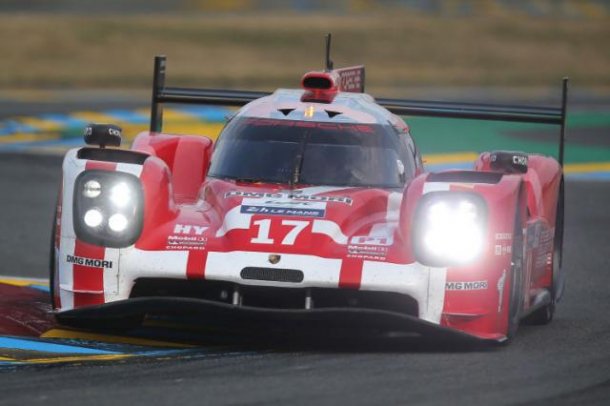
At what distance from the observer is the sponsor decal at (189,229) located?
799 cm

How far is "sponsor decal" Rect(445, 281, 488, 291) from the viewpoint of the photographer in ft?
25.5

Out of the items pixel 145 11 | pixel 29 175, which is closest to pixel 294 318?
pixel 29 175

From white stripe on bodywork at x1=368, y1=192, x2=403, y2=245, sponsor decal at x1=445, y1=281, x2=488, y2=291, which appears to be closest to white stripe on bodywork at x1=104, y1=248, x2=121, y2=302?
white stripe on bodywork at x1=368, y1=192, x2=403, y2=245

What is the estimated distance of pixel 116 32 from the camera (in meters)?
33.9

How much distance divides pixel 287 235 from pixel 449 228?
77cm

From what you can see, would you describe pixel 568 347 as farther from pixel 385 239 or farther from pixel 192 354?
pixel 192 354

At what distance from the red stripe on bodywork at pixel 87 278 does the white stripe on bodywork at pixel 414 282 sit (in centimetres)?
129

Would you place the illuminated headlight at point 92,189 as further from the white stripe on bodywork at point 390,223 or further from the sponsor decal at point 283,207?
the white stripe on bodywork at point 390,223

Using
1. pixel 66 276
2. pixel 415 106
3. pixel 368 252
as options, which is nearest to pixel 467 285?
pixel 368 252

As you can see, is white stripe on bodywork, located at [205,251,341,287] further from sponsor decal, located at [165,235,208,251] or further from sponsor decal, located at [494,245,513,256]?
sponsor decal, located at [494,245,513,256]

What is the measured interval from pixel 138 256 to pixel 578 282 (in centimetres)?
407

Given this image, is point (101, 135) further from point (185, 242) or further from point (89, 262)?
point (185, 242)

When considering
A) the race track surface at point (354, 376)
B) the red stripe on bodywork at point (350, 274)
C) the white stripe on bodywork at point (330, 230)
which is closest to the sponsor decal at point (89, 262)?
the race track surface at point (354, 376)

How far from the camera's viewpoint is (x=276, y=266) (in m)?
7.71
